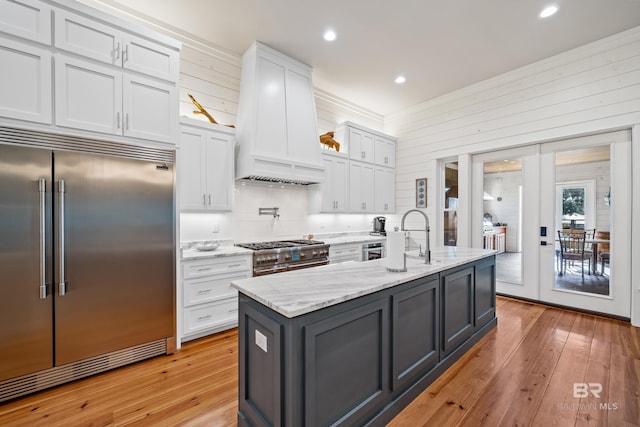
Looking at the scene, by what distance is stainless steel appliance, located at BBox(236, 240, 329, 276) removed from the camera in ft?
11.1

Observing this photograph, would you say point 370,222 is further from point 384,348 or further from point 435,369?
point 384,348

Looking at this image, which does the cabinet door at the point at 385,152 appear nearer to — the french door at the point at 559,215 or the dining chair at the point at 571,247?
the french door at the point at 559,215

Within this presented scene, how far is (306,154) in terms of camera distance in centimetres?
402

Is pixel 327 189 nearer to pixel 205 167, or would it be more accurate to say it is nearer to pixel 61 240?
pixel 205 167

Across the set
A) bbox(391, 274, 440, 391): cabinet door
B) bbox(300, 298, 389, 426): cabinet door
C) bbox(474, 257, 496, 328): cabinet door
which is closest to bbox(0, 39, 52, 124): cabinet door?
bbox(300, 298, 389, 426): cabinet door

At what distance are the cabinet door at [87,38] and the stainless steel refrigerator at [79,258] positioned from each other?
745 mm

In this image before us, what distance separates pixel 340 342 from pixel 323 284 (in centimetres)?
34

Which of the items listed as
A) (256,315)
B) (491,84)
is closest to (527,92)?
(491,84)

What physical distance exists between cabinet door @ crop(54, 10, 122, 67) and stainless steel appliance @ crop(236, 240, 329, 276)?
232cm

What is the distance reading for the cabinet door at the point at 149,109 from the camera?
2.45 metres

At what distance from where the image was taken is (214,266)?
9.95 ft

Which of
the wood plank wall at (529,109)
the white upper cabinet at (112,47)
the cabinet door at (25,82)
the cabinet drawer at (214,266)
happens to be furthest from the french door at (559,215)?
the cabinet door at (25,82)

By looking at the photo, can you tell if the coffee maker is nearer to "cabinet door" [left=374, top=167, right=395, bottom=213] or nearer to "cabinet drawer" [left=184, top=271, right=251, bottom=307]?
"cabinet door" [left=374, top=167, right=395, bottom=213]

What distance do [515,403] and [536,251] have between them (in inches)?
114
